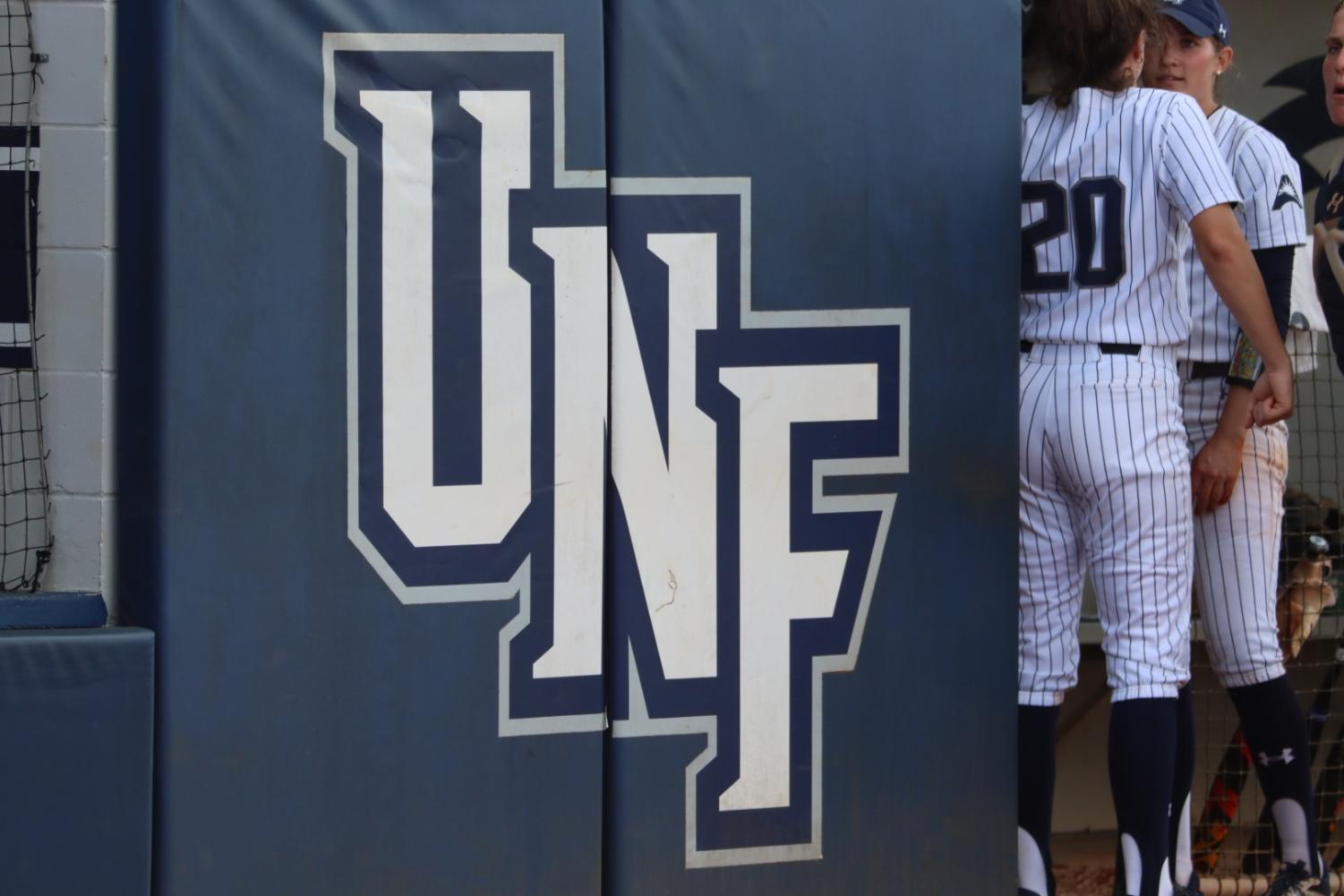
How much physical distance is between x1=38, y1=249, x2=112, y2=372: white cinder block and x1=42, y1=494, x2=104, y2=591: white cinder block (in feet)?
0.91

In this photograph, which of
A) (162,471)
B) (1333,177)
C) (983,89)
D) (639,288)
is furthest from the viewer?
(1333,177)

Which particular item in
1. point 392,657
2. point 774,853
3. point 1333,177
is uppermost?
point 1333,177

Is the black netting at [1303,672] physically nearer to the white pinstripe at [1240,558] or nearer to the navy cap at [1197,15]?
the white pinstripe at [1240,558]

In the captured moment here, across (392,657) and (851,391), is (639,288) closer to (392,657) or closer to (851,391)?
(851,391)

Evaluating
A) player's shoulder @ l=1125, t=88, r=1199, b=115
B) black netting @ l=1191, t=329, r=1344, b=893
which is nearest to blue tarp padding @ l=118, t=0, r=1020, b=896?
player's shoulder @ l=1125, t=88, r=1199, b=115

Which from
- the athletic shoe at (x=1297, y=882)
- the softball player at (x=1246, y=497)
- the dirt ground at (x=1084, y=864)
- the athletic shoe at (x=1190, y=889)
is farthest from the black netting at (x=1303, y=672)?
the softball player at (x=1246, y=497)

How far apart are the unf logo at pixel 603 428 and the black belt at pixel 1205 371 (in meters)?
0.72

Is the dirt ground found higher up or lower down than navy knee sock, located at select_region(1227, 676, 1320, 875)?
lower down

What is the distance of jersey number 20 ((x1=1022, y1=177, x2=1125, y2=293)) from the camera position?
3.28 m

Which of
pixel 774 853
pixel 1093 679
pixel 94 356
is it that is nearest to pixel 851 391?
pixel 774 853

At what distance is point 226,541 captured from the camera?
9.82ft

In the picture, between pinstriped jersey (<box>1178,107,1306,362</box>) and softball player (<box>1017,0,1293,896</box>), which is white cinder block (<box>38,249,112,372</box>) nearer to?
softball player (<box>1017,0,1293,896</box>)

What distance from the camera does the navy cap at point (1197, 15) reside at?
12.0 feet

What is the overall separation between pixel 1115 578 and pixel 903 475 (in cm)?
48
